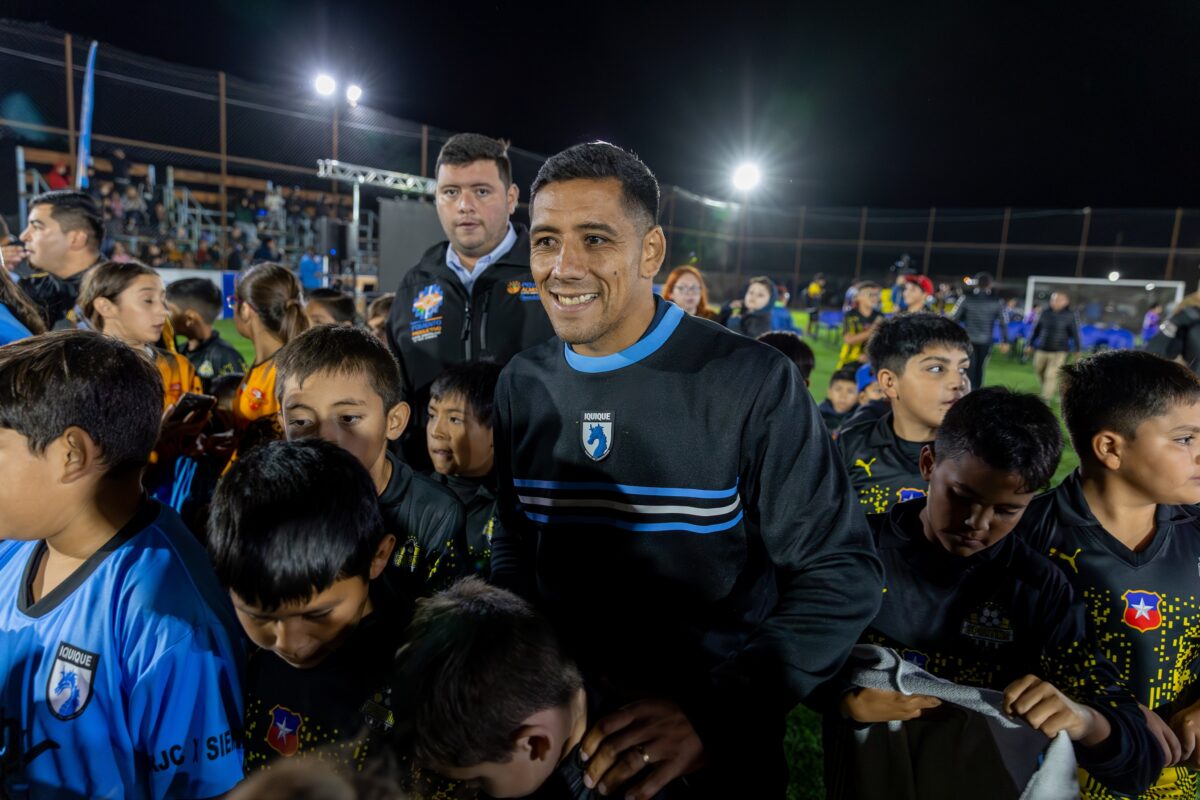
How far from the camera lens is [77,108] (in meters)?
14.7

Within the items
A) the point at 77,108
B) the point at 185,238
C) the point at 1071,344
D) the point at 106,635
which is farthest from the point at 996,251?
the point at 106,635

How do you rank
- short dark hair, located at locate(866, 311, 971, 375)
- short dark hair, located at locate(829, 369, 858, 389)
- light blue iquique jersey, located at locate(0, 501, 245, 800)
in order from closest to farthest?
light blue iquique jersey, located at locate(0, 501, 245, 800)
short dark hair, located at locate(866, 311, 971, 375)
short dark hair, located at locate(829, 369, 858, 389)

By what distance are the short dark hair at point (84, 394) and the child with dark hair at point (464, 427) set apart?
1.25 metres

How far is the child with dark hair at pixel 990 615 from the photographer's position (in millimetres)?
1508

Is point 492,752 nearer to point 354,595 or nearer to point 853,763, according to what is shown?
point 354,595

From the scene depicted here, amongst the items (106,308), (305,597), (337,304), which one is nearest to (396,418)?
(305,597)

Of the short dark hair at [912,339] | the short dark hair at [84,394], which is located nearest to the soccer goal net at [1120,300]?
the short dark hair at [912,339]

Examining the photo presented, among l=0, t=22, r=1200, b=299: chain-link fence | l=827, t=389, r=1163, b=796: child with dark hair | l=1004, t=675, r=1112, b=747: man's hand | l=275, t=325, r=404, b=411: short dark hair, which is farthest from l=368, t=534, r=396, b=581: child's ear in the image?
l=0, t=22, r=1200, b=299: chain-link fence

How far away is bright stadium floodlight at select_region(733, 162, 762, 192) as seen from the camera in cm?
3853

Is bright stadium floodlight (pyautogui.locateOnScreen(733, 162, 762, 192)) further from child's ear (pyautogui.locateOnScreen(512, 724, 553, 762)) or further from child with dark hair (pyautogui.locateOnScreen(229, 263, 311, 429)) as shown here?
child's ear (pyautogui.locateOnScreen(512, 724, 553, 762))

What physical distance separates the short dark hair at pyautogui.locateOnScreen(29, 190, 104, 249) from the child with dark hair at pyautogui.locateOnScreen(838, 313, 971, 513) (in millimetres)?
4655

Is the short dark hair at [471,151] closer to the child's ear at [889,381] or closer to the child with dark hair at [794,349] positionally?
the child's ear at [889,381]

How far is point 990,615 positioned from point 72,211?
518 centimetres

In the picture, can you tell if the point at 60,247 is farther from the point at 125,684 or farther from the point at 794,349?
the point at 794,349
